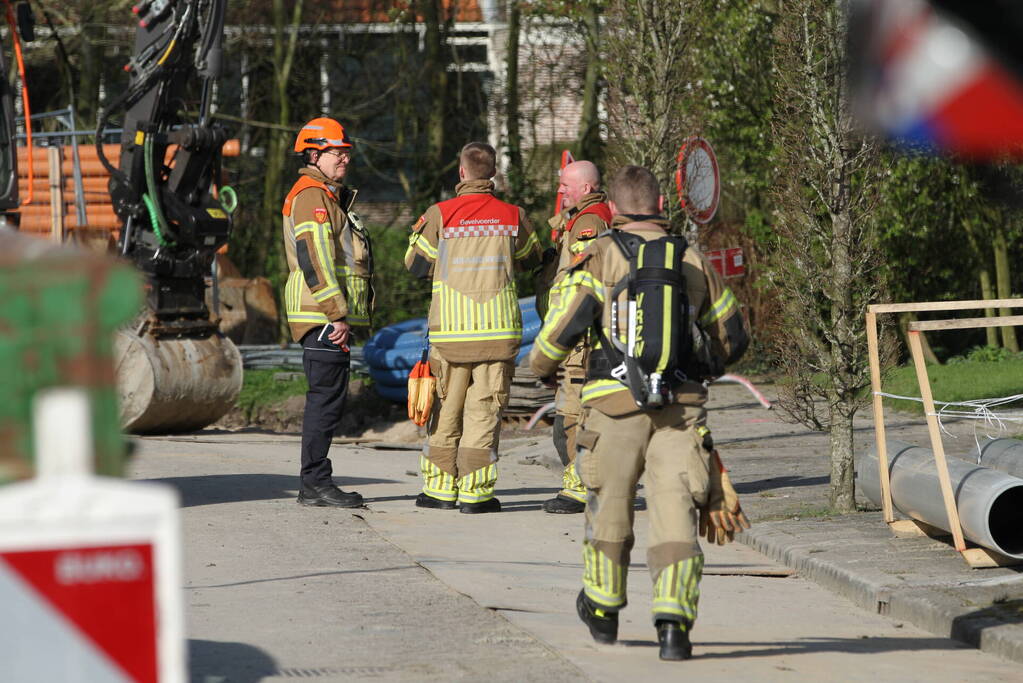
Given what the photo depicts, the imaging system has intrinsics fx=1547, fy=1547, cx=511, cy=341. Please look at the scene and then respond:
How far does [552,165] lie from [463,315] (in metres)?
15.7

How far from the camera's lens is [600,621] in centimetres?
563

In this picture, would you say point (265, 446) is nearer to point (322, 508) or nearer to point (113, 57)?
point (322, 508)

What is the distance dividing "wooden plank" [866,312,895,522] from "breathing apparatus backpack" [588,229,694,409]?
2378 mm

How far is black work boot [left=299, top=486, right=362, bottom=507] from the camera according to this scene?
8594 mm

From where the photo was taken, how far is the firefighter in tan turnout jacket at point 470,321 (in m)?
8.61

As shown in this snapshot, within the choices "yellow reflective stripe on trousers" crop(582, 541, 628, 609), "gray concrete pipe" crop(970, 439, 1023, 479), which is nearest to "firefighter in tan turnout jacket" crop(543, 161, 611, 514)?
"gray concrete pipe" crop(970, 439, 1023, 479)

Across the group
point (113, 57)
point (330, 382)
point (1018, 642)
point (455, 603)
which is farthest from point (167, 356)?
point (113, 57)

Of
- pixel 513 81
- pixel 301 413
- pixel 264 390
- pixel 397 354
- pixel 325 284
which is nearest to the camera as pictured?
pixel 325 284

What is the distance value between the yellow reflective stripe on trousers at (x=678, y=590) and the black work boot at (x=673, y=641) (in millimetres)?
39

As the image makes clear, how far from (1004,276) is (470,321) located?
11.7 meters

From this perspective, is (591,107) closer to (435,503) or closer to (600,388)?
(435,503)

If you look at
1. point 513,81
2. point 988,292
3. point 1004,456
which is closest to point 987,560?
point 1004,456

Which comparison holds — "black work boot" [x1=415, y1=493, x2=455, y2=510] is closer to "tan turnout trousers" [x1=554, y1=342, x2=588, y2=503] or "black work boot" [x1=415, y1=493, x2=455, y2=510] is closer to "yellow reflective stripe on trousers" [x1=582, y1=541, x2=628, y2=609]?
"tan turnout trousers" [x1=554, y1=342, x2=588, y2=503]

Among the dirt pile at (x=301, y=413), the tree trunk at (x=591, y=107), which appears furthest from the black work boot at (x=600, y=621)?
the tree trunk at (x=591, y=107)
